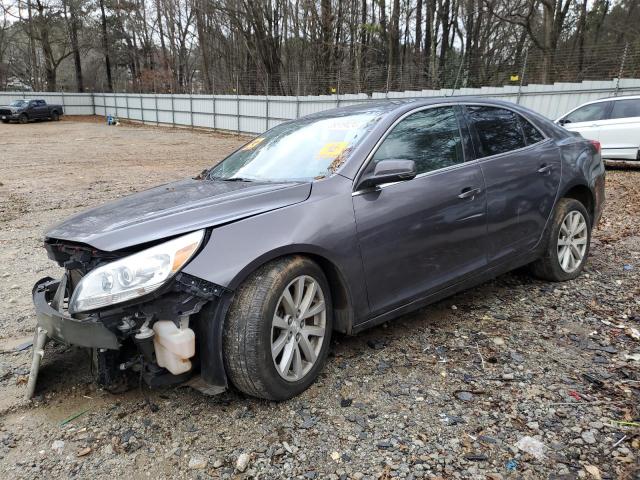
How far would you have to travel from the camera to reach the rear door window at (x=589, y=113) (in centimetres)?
1093

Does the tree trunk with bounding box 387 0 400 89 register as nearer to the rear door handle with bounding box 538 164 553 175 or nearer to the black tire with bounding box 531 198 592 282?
the black tire with bounding box 531 198 592 282

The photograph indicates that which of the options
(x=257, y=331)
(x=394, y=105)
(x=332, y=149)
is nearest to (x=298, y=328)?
(x=257, y=331)

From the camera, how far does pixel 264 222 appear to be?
2.45 m

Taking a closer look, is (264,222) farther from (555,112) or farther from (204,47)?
(204,47)

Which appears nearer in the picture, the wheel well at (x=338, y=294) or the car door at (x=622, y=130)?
the wheel well at (x=338, y=294)

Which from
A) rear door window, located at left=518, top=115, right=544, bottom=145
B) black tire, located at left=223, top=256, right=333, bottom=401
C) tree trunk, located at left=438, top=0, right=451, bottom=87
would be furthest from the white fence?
tree trunk, located at left=438, top=0, right=451, bottom=87

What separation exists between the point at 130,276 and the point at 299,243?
0.81 metres

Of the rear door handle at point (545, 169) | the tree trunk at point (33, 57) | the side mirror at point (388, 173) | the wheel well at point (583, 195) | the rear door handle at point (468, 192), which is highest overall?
the tree trunk at point (33, 57)

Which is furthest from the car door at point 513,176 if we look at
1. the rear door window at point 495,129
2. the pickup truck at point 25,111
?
the pickup truck at point 25,111

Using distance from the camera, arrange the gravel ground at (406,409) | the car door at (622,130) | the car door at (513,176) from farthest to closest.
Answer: the car door at (622,130)
the car door at (513,176)
the gravel ground at (406,409)

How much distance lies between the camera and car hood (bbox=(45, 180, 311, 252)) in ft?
7.59

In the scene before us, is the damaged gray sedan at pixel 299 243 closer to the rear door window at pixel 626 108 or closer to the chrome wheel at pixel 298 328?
the chrome wheel at pixel 298 328

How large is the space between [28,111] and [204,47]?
1256 centimetres

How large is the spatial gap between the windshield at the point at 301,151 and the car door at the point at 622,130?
9507 mm
